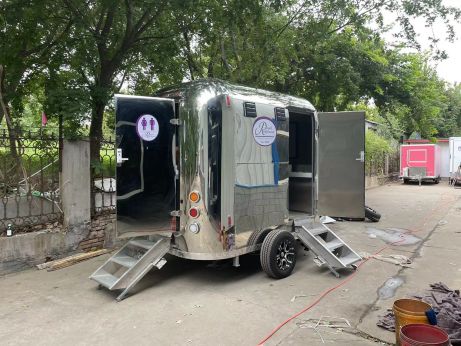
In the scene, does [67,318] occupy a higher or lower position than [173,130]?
lower

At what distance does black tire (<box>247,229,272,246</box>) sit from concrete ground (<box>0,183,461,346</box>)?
1.68 feet

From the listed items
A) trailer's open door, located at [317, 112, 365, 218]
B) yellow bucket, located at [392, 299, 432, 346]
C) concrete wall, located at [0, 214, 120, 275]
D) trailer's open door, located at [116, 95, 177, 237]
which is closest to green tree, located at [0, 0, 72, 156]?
concrete wall, located at [0, 214, 120, 275]

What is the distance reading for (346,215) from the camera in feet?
30.2

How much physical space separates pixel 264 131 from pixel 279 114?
44cm

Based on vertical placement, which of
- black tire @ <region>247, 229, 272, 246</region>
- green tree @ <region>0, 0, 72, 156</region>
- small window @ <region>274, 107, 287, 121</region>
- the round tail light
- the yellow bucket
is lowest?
the yellow bucket

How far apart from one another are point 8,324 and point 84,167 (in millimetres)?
2871

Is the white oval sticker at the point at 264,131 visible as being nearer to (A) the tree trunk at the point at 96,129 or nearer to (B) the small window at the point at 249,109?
(B) the small window at the point at 249,109

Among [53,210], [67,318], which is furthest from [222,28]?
[67,318]

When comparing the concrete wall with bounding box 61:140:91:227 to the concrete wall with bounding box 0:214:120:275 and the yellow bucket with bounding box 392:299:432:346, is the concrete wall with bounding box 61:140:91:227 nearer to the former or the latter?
the concrete wall with bounding box 0:214:120:275

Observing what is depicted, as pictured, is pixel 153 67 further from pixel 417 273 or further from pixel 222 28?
pixel 417 273

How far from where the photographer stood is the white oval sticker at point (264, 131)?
5.29m

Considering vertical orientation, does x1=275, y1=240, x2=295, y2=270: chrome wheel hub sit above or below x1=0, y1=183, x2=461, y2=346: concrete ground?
above

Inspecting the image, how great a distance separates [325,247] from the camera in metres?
5.67

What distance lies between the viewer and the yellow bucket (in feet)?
11.0
